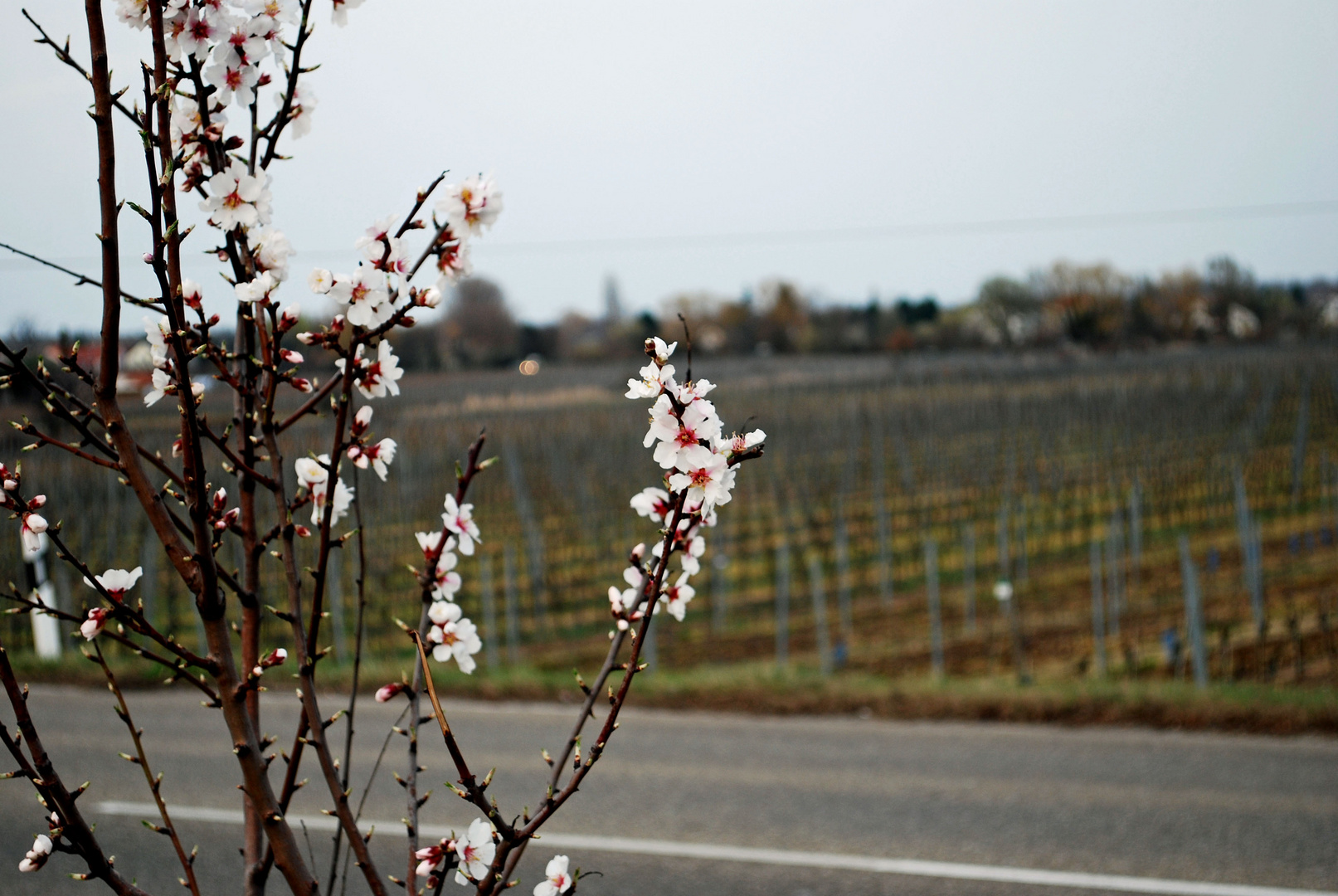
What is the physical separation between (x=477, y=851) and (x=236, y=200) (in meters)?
0.82

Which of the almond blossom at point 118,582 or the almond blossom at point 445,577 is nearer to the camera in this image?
the almond blossom at point 118,582

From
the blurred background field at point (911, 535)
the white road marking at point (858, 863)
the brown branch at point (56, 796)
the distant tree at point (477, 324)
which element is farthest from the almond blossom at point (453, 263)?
the white road marking at point (858, 863)

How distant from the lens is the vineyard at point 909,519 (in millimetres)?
9969

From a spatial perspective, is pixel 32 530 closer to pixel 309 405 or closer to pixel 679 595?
pixel 309 405

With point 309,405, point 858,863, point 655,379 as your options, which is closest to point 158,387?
point 309,405

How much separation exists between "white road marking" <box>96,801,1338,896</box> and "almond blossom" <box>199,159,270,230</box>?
3.35 metres

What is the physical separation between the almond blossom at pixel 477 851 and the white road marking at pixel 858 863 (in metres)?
3.14

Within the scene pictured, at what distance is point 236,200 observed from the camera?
134 cm

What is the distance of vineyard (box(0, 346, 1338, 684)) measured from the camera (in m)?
9.97

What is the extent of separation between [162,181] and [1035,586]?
13.1 meters

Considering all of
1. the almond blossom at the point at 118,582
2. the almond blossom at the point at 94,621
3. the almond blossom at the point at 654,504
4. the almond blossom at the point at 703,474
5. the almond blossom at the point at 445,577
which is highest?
the almond blossom at the point at 703,474

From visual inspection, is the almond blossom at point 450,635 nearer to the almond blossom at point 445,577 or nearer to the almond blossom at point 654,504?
the almond blossom at point 445,577

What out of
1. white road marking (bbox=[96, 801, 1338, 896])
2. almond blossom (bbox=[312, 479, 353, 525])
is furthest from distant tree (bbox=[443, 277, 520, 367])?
almond blossom (bbox=[312, 479, 353, 525])

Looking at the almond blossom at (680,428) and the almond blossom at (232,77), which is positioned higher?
the almond blossom at (232,77)
